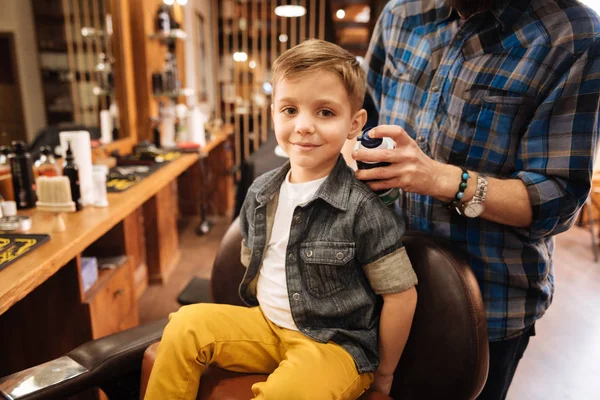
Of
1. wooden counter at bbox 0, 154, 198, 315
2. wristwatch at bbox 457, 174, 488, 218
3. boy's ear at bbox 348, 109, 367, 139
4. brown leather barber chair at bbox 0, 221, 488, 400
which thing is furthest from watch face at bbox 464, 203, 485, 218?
wooden counter at bbox 0, 154, 198, 315

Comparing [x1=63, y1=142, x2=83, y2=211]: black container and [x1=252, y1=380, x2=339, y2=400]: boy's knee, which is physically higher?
[x1=63, y1=142, x2=83, y2=211]: black container

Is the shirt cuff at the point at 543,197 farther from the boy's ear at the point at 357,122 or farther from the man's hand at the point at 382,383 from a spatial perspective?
the man's hand at the point at 382,383

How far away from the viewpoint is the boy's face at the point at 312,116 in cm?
100

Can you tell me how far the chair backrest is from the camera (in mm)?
965

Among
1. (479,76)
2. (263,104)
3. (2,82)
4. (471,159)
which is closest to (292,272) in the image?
(471,159)

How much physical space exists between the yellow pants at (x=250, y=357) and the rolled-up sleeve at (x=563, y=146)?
0.56 meters

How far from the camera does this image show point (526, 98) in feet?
3.22

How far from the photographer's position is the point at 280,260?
3.68 ft

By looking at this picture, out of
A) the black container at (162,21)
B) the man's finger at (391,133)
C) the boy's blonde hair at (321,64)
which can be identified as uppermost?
the black container at (162,21)

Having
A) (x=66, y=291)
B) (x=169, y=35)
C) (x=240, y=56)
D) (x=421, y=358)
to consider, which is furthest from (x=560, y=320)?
(x=240, y=56)

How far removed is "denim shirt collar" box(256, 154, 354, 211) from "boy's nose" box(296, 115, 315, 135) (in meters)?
0.14

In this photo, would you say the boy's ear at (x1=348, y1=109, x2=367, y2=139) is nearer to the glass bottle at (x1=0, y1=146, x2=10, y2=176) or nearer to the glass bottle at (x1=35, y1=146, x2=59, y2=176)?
the glass bottle at (x1=35, y1=146, x2=59, y2=176)

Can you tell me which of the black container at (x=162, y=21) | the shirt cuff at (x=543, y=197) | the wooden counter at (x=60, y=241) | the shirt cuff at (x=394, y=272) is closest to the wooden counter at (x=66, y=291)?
the wooden counter at (x=60, y=241)

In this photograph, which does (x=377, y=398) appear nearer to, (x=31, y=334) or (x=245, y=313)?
(x=245, y=313)
